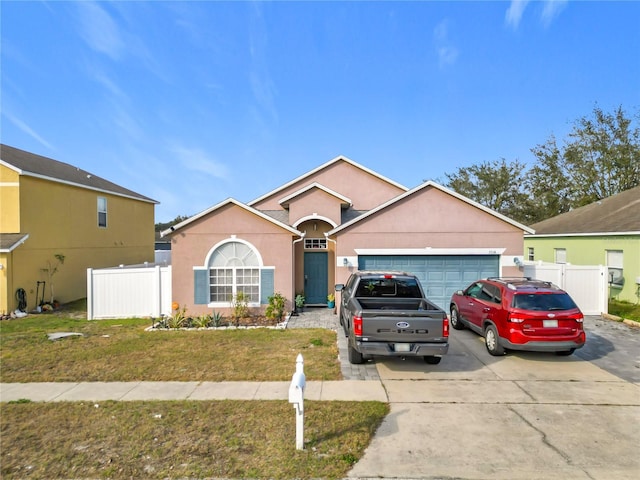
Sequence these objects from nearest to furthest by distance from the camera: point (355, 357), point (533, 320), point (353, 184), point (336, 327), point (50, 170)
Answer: point (533, 320), point (355, 357), point (336, 327), point (50, 170), point (353, 184)

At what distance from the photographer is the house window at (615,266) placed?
606 inches

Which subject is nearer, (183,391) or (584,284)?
(183,391)

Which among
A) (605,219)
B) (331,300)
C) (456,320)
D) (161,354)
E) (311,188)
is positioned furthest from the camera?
(605,219)

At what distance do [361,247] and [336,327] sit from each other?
128 inches

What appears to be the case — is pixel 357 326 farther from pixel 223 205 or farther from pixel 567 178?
pixel 567 178

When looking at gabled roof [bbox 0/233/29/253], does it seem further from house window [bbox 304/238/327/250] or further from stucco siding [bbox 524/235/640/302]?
stucco siding [bbox 524/235/640/302]

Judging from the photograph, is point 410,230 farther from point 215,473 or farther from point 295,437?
point 215,473

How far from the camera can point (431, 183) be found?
13.2m

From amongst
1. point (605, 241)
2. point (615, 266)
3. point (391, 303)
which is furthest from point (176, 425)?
point (605, 241)

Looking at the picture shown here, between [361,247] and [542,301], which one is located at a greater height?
[361,247]

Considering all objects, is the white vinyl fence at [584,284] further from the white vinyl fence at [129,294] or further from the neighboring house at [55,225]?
the neighboring house at [55,225]

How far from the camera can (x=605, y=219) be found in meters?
17.9

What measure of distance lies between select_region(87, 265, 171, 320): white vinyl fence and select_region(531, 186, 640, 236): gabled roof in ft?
60.0

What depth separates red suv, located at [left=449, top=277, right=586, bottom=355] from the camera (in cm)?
773
